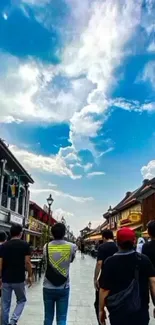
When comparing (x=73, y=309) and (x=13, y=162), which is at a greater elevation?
(x=13, y=162)

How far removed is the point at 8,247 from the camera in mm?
5609

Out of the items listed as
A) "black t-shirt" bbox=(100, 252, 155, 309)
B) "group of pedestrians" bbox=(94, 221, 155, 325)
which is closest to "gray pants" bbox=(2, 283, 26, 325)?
"group of pedestrians" bbox=(94, 221, 155, 325)

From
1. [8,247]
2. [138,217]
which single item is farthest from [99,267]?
[138,217]

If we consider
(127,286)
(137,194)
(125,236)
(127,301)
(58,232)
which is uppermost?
(137,194)

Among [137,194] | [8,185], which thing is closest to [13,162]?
[8,185]

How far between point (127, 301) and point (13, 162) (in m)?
20.4

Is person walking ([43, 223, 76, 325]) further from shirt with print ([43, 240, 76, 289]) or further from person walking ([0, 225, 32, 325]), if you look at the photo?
person walking ([0, 225, 32, 325])

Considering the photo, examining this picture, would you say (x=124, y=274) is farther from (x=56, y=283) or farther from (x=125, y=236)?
(x=56, y=283)

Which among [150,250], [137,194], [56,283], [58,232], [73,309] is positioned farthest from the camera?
[137,194]

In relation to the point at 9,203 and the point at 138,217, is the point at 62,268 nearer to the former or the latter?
the point at 9,203

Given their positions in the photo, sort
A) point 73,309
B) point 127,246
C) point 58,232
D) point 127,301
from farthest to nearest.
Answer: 1. point 73,309
2. point 58,232
3. point 127,246
4. point 127,301

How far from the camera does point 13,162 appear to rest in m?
23.1

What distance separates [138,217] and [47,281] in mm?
27364

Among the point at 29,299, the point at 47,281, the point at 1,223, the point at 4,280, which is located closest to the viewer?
the point at 47,281
